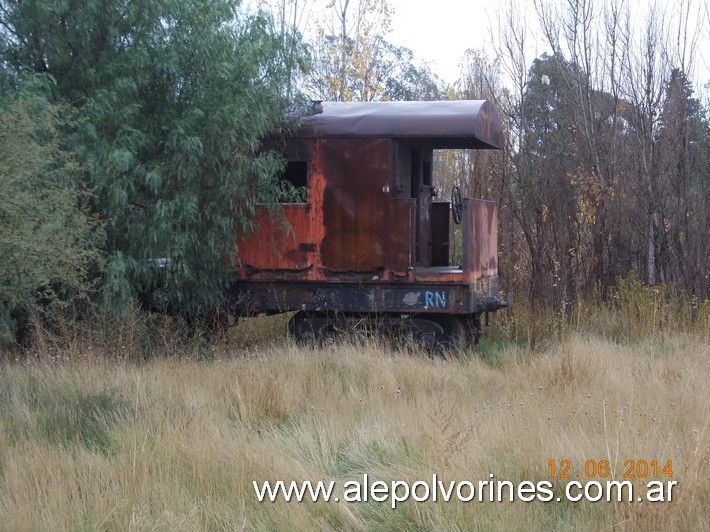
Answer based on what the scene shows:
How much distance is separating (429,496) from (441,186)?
48.3 ft

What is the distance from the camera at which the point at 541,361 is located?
342 inches

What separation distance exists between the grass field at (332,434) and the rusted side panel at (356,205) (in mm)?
1231

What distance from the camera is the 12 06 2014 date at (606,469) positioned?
16.1ft

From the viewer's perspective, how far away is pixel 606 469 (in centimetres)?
506

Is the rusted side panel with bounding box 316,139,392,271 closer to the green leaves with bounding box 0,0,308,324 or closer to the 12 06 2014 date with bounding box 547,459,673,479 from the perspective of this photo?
the green leaves with bounding box 0,0,308,324

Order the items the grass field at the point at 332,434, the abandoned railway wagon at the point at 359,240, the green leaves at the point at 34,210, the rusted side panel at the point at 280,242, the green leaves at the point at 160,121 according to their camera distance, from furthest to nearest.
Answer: the rusted side panel at the point at 280,242 → the abandoned railway wagon at the point at 359,240 → the green leaves at the point at 160,121 → the green leaves at the point at 34,210 → the grass field at the point at 332,434

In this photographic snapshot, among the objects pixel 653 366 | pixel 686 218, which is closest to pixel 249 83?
pixel 653 366

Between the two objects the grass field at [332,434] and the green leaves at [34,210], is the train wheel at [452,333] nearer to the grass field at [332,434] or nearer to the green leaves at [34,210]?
the grass field at [332,434]

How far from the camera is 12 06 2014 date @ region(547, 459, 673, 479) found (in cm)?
492

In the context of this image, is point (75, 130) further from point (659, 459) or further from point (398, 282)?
point (659, 459)

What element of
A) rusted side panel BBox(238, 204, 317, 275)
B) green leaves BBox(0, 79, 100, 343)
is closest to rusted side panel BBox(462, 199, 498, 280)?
rusted side panel BBox(238, 204, 317, 275)

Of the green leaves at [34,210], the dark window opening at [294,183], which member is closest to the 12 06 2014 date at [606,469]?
the green leaves at [34,210]

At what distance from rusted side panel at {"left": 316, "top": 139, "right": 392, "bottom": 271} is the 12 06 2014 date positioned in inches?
191

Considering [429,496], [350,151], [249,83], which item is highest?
[249,83]
